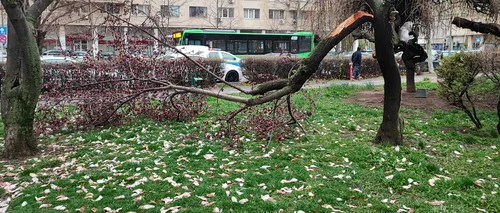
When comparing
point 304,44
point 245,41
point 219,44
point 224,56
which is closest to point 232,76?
point 224,56

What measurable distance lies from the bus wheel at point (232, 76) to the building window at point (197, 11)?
98.5ft

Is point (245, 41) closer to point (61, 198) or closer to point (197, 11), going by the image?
point (197, 11)

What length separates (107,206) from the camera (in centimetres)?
413

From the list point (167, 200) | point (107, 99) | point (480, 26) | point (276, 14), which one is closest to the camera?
point (167, 200)

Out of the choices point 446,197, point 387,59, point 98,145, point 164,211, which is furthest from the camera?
point 98,145

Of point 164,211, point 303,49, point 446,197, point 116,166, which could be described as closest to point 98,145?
point 116,166

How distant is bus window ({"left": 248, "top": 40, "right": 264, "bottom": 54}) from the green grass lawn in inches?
783

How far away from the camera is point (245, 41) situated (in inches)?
1059

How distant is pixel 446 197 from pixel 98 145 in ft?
17.4

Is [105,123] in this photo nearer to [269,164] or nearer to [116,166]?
[116,166]

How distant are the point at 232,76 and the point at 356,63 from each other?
20.2 feet

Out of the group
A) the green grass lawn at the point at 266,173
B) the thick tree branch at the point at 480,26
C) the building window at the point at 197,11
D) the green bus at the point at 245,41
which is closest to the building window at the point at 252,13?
the building window at the point at 197,11

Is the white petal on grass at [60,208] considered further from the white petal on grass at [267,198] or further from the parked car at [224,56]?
the parked car at [224,56]

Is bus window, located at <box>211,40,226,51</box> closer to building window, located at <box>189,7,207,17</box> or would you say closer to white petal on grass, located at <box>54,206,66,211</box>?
building window, located at <box>189,7,207,17</box>
